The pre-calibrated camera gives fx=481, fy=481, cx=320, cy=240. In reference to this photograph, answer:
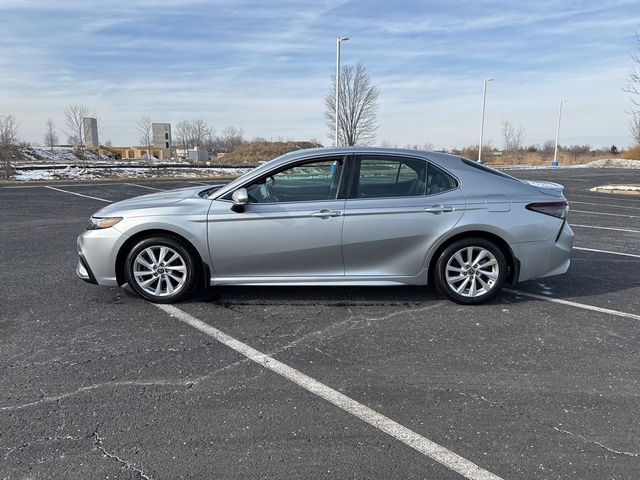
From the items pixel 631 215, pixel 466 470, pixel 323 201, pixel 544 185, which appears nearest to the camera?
pixel 466 470

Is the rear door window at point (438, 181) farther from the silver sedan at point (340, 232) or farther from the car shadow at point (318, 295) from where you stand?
the car shadow at point (318, 295)

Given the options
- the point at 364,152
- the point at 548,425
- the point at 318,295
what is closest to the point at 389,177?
the point at 364,152

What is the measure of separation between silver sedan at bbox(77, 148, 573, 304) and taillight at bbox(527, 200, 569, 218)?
1 cm

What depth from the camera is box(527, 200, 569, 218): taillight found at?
4.94 m

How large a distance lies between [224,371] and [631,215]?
12902 millimetres

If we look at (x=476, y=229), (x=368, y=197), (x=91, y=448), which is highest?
(x=368, y=197)

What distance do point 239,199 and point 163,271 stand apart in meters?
1.12

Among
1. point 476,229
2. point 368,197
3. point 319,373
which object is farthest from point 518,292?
point 319,373

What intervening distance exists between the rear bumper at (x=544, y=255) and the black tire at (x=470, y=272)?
18cm

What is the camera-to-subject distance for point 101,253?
4.83 meters

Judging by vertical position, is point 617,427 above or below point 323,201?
below

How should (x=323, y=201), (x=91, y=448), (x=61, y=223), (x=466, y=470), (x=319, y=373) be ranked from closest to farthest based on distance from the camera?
(x=466, y=470), (x=91, y=448), (x=319, y=373), (x=323, y=201), (x=61, y=223)

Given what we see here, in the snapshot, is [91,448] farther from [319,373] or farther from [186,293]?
[186,293]

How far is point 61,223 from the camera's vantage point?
10.2m
